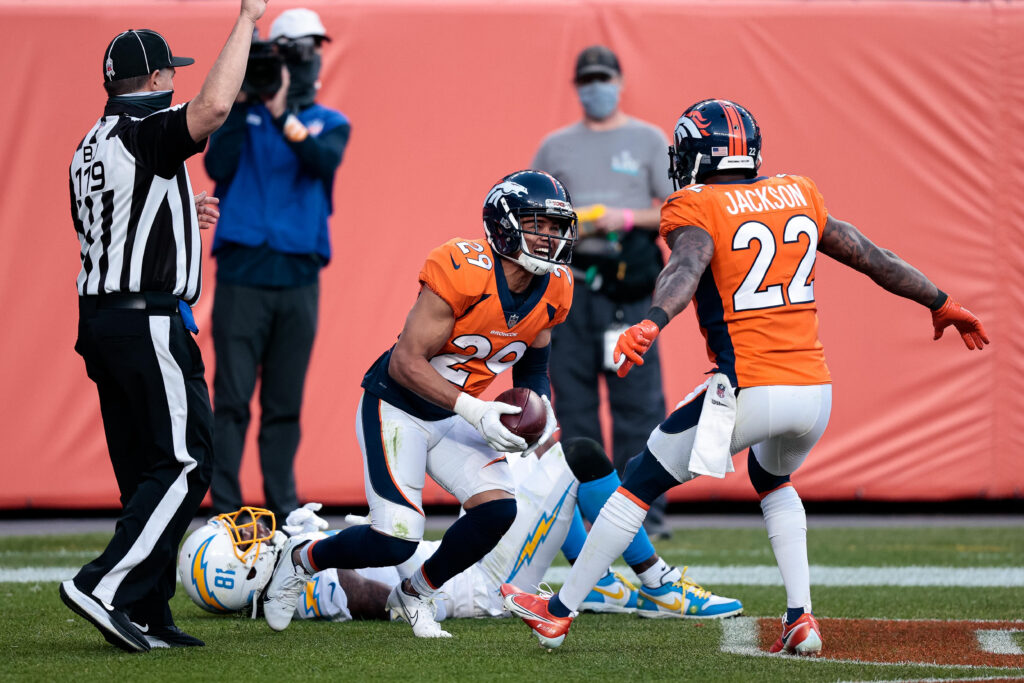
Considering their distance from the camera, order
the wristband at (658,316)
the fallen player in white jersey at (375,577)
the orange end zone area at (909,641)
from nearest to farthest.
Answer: the wristband at (658,316)
the orange end zone area at (909,641)
the fallen player in white jersey at (375,577)

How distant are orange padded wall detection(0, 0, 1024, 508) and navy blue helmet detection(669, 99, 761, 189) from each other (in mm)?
3920

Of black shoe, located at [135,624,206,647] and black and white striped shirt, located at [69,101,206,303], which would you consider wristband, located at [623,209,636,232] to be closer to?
black and white striped shirt, located at [69,101,206,303]

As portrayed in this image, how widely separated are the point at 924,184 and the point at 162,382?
542cm

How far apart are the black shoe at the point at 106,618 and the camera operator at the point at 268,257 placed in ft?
7.13

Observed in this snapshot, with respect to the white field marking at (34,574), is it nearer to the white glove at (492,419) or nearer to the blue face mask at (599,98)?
the white glove at (492,419)

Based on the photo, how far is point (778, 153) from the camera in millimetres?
7855

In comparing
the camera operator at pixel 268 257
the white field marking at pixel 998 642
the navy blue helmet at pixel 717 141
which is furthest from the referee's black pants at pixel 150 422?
the white field marking at pixel 998 642

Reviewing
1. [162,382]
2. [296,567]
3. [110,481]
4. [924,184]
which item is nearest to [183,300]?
[162,382]

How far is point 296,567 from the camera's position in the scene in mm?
4137

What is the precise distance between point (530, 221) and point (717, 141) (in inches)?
23.3

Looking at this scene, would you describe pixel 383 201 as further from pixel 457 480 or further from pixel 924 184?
pixel 457 480

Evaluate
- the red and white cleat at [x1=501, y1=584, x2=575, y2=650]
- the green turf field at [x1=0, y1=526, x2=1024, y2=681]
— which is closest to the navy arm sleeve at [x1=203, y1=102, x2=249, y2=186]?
the green turf field at [x1=0, y1=526, x2=1024, y2=681]

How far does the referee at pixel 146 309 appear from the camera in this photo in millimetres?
3676

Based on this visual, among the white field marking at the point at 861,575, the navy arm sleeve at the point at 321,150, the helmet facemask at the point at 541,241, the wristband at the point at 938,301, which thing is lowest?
the white field marking at the point at 861,575
